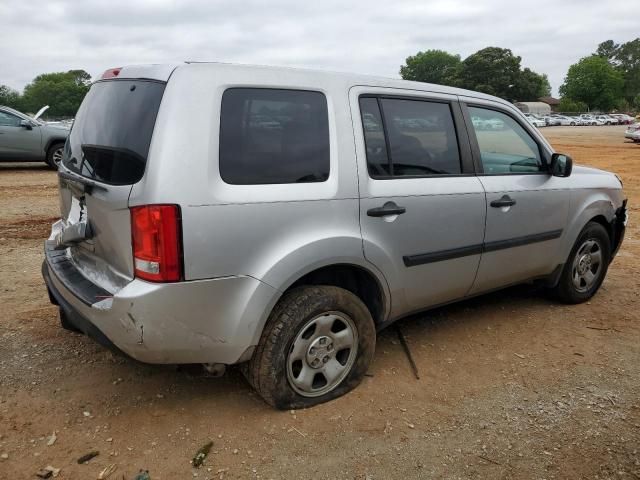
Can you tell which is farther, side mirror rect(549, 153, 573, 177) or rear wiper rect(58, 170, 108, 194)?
side mirror rect(549, 153, 573, 177)

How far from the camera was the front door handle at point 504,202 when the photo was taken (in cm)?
364

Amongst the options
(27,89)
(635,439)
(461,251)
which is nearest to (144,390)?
(461,251)

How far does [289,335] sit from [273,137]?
998 mm

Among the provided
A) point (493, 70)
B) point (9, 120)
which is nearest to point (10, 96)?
point (493, 70)

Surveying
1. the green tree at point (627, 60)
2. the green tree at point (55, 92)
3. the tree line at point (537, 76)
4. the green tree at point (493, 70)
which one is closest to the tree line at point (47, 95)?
the green tree at point (55, 92)

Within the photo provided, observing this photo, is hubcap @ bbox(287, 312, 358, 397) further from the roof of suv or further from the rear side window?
the roof of suv

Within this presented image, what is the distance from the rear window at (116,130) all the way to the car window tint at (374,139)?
3.72 ft

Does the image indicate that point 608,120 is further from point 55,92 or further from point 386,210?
point 55,92

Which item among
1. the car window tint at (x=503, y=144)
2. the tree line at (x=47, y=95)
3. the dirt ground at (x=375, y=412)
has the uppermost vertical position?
the tree line at (x=47, y=95)

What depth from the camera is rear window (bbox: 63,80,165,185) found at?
250 centimetres

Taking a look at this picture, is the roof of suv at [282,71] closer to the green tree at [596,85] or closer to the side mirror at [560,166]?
the side mirror at [560,166]

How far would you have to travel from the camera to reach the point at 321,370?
9.82 ft

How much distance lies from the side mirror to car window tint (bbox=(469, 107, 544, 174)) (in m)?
0.08

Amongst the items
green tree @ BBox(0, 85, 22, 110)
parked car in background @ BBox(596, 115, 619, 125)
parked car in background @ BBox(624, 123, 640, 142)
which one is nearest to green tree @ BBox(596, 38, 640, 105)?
parked car in background @ BBox(596, 115, 619, 125)
